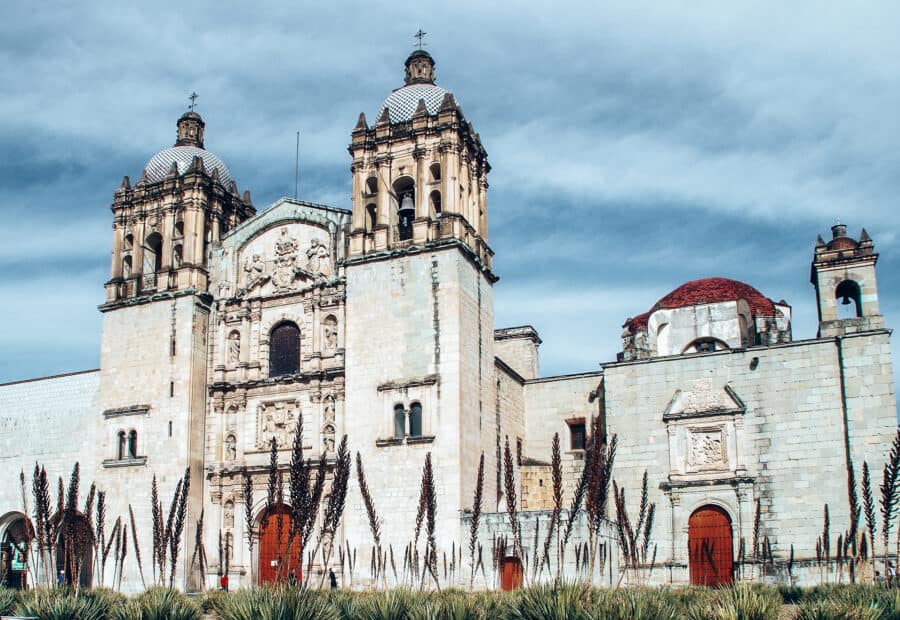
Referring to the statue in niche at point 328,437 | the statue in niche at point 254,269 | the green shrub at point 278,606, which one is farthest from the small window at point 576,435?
the green shrub at point 278,606

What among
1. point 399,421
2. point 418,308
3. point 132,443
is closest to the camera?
point 399,421

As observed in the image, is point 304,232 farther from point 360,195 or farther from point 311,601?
point 311,601

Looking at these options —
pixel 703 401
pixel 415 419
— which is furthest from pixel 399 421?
pixel 703 401

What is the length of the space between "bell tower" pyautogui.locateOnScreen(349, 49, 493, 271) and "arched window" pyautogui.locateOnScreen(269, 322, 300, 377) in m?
3.30

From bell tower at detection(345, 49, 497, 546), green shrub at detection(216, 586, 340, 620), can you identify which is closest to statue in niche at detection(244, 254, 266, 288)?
bell tower at detection(345, 49, 497, 546)

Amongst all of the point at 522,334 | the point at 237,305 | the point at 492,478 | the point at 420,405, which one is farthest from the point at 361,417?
the point at 522,334

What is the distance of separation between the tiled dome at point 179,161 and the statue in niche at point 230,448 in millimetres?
9142

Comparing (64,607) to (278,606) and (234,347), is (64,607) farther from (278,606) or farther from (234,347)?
(234,347)

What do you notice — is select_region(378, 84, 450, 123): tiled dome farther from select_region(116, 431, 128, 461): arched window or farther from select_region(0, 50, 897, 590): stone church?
select_region(116, 431, 128, 461): arched window

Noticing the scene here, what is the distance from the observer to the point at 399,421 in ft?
84.9

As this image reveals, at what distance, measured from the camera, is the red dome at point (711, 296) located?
98.4 feet

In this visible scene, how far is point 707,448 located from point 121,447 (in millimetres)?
16872

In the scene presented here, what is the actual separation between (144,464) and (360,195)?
32.9ft

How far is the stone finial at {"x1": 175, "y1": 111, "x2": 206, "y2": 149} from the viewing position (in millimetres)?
33281
